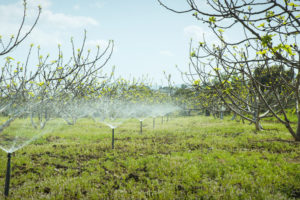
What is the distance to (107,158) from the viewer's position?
26.8ft

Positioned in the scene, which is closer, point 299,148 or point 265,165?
point 265,165

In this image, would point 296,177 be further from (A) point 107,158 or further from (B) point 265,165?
(A) point 107,158

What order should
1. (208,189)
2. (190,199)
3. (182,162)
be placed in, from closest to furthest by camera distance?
(190,199), (208,189), (182,162)

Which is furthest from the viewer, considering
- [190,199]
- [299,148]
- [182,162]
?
[299,148]

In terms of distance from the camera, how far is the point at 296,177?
559 centimetres

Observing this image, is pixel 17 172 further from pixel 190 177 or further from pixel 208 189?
pixel 208 189

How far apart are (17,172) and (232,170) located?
7983 millimetres

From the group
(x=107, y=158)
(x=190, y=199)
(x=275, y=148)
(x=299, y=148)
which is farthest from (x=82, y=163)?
(x=299, y=148)

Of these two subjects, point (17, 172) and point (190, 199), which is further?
point (17, 172)

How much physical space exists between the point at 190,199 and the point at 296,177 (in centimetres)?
374

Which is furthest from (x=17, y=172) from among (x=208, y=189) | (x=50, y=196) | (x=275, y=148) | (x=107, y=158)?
(x=275, y=148)

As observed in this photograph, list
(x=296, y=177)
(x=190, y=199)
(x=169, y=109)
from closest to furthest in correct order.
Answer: (x=190, y=199) → (x=296, y=177) → (x=169, y=109)

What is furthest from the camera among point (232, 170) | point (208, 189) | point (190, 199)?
point (232, 170)

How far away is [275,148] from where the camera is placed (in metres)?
9.21
